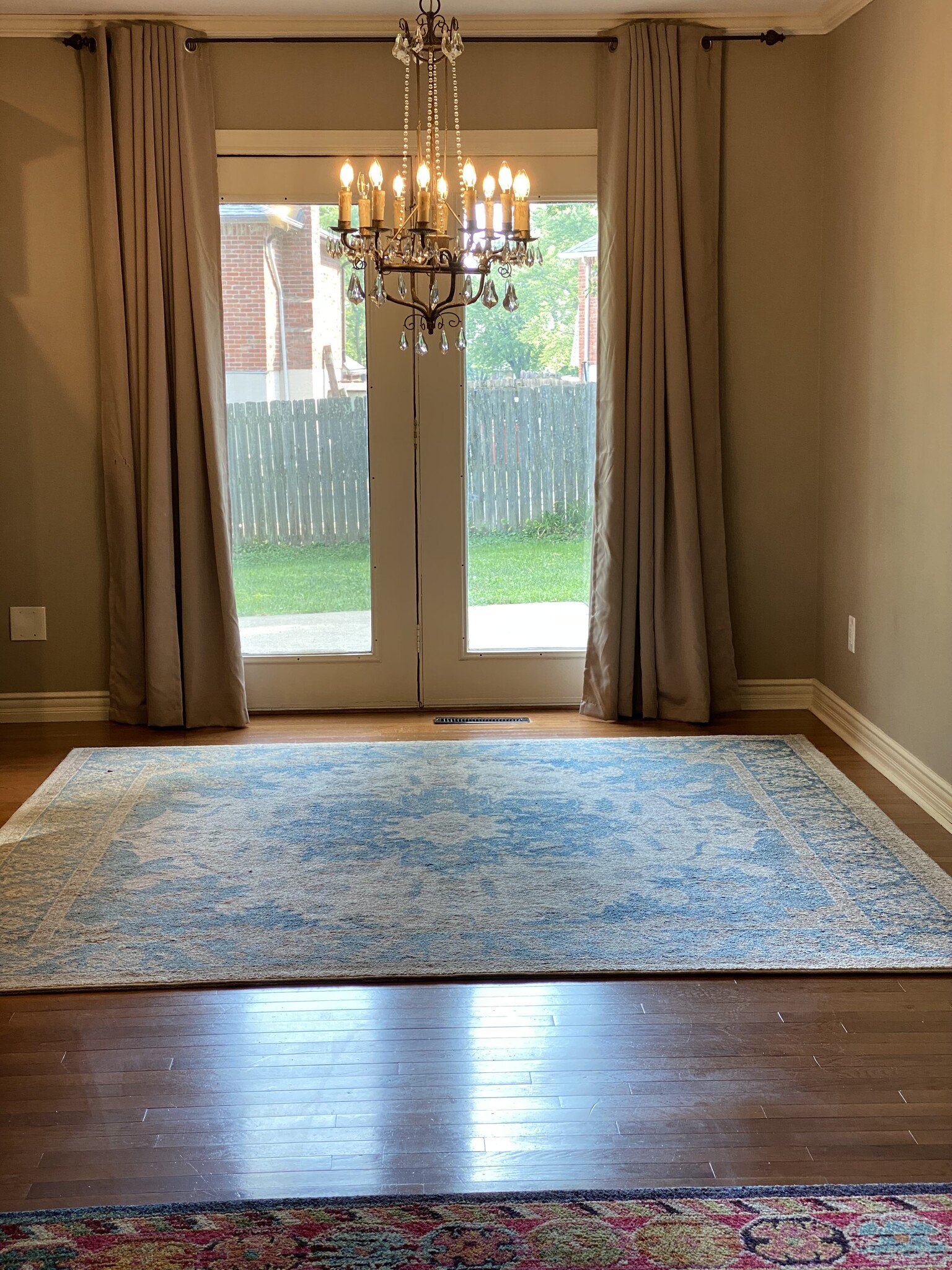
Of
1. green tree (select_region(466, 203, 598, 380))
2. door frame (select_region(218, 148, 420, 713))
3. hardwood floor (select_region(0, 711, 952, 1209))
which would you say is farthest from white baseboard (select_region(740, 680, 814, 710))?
hardwood floor (select_region(0, 711, 952, 1209))

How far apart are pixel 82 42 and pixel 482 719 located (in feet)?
9.77

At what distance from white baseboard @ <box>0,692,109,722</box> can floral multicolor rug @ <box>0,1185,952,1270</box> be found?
11.0 feet

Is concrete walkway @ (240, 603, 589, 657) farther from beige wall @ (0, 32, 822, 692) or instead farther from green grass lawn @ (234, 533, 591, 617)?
beige wall @ (0, 32, 822, 692)

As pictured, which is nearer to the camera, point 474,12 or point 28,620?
point 474,12

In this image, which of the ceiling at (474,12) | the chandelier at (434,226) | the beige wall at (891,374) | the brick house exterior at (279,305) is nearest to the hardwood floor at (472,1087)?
the beige wall at (891,374)

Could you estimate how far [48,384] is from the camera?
16.5ft

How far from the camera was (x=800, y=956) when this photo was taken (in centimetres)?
295

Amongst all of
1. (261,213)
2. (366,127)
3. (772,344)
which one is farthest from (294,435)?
(772,344)

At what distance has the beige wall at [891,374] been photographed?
3.89 metres

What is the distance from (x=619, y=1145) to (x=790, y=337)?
12.1ft

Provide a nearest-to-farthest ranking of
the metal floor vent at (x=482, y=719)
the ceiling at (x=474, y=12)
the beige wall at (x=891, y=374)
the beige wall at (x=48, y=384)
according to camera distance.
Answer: the beige wall at (x=891, y=374) < the ceiling at (x=474, y=12) < the beige wall at (x=48, y=384) < the metal floor vent at (x=482, y=719)

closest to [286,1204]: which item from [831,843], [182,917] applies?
[182,917]

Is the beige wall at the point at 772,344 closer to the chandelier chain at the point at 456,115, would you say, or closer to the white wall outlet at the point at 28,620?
the chandelier chain at the point at 456,115

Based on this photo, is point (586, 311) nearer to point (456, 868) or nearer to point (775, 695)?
point (775, 695)
